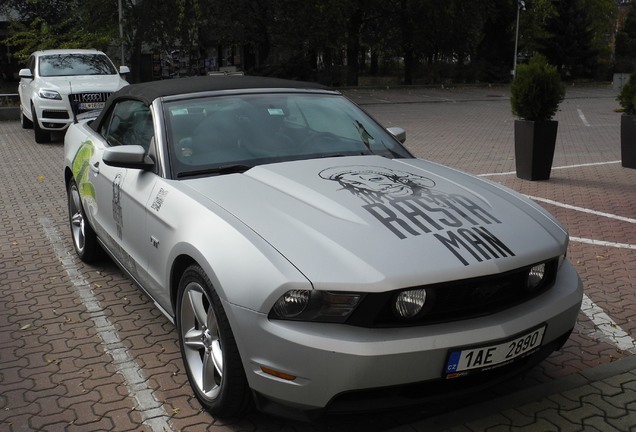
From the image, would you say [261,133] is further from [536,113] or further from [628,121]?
[628,121]

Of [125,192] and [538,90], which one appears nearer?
[125,192]

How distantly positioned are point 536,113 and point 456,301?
767 centimetres

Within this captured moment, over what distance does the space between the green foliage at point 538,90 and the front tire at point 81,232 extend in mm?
6565

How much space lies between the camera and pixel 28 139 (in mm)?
15492

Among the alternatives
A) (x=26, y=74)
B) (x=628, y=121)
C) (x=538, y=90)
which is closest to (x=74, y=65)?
(x=26, y=74)

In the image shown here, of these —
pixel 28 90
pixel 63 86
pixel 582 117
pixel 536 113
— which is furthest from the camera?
pixel 582 117

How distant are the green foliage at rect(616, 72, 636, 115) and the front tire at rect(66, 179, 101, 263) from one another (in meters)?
7.38

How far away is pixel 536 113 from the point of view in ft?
32.7

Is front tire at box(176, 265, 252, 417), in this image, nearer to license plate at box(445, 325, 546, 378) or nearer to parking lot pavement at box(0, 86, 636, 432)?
parking lot pavement at box(0, 86, 636, 432)

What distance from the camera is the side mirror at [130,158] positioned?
4.02 m

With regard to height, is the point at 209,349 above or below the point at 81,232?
above

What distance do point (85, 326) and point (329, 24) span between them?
95.9ft

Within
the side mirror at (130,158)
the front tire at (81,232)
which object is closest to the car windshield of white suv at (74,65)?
the front tire at (81,232)

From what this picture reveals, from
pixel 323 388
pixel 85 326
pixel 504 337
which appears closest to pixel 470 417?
pixel 504 337
